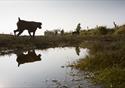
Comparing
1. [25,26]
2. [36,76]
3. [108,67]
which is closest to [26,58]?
[36,76]

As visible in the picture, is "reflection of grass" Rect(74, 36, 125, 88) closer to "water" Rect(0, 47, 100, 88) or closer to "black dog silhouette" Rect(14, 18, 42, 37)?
"water" Rect(0, 47, 100, 88)

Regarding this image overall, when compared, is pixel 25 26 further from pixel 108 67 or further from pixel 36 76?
pixel 108 67

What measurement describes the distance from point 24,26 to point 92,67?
76.6 ft

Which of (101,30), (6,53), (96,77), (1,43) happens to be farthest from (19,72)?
(101,30)

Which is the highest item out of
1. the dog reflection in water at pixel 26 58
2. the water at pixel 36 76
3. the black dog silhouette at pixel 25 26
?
the black dog silhouette at pixel 25 26

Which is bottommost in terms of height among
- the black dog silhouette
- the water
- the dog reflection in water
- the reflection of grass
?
the dog reflection in water

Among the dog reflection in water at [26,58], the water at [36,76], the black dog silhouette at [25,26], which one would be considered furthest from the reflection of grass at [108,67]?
the black dog silhouette at [25,26]

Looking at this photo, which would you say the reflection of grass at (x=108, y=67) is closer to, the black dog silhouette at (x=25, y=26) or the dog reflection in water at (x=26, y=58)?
the dog reflection in water at (x=26, y=58)

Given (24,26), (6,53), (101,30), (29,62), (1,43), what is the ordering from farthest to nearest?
(101,30), (24,26), (1,43), (6,53), (29,62)

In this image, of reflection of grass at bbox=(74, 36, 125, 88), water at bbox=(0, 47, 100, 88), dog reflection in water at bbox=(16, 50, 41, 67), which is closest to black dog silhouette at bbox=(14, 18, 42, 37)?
dog reflection in water at bbox=(16, 50, 41, 67)

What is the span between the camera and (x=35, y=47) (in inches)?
1470

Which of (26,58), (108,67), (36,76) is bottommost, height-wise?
(26,58)

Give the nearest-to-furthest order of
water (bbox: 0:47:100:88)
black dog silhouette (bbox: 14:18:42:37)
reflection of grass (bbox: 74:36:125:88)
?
1. reflection of grass (bbox: 74:36:125:88)
2. water (bbox: 0:47:100:88)
3. black dog silhouette (bbox: 14:18:42:37)

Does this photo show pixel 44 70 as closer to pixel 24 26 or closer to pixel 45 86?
pixel 45 86
